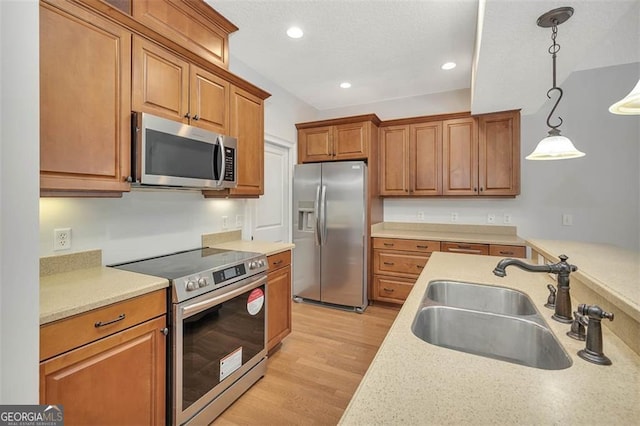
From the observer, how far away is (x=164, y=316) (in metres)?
1.45

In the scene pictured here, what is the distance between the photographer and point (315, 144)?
3.79 metres

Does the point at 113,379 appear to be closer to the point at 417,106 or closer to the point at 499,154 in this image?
the point at 499,154

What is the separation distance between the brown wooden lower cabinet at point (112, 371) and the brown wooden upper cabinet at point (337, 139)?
2729 mm

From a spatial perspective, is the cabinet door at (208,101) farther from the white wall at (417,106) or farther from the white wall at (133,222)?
the white wall at (417,106)

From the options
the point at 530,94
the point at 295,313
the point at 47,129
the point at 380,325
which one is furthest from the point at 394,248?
the point at 47,129

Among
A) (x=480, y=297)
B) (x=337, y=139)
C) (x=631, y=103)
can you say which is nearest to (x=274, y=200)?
A: (x=337, y=139)

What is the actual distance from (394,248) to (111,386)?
290 cm

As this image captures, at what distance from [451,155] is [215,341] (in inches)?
126

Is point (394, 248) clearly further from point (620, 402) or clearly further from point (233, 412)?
point (620, 402)

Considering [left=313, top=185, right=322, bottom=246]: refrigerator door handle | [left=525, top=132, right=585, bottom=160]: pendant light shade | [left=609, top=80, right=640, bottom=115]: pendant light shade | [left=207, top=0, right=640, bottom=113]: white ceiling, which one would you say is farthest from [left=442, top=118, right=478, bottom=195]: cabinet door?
[left=609, top=80, right=640, bottom=115]: pendant light shade

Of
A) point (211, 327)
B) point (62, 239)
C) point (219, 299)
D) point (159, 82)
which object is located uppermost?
point (159, 82)

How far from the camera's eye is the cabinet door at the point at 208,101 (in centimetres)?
195

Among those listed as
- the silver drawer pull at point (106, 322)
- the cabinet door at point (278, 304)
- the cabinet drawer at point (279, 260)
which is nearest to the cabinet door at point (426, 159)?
the cabinet drawer at point (279, 260)

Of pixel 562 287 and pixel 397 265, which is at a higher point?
pixel 562 287
